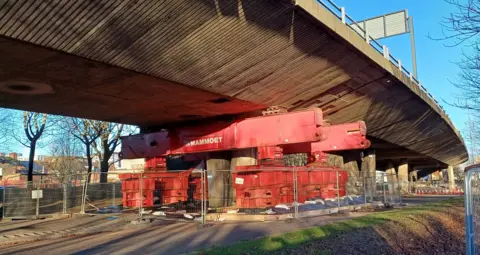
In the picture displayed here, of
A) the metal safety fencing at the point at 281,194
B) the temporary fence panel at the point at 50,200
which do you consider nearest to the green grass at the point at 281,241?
the metal safety fencing at the point at 281,194

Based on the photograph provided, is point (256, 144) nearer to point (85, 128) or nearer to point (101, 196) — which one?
point (101, 196)

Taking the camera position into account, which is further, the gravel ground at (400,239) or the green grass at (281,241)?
the gravel ground at (400,239)

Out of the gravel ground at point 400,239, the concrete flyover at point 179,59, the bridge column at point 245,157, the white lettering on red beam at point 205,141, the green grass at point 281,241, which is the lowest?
the gravel ground at point 400,239

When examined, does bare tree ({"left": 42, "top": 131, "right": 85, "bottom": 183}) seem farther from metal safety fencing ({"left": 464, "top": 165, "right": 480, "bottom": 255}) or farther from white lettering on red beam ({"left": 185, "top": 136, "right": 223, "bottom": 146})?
metal safety fencing ({"left": 464, "top": 165, "right": 480, "bottom": 255})

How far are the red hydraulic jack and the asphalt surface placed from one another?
257cm

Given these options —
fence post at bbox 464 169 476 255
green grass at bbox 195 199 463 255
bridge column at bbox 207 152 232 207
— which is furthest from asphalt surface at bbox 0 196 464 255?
bridge column at bbox 207 152 232 207

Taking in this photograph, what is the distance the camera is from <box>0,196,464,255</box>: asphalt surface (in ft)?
28.2

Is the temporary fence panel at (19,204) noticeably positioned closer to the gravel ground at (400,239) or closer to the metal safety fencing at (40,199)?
the metal safety fencing at (40,199)


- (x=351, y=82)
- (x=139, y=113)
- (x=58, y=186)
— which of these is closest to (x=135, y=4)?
(x=139, y=113)

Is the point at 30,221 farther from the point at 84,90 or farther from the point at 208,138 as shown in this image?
the point at 208,138

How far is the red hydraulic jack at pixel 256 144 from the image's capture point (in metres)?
13.6

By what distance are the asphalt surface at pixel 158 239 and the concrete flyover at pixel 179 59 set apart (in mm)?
4320

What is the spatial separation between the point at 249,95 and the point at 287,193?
3894mm

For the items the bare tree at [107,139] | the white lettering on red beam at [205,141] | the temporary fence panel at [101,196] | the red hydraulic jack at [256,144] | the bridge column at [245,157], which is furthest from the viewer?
the bare tree at [107,139]
